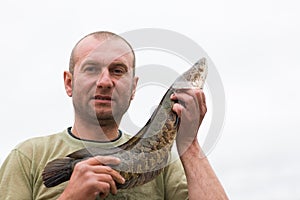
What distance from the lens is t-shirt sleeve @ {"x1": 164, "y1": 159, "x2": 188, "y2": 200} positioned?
557 cm

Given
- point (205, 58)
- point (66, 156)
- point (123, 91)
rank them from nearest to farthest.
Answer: point (66, 156), point (123, 91), point (205, 58)

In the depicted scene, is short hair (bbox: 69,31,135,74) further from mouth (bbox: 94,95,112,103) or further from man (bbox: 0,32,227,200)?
mouth (bbox: 94,95,112,103)

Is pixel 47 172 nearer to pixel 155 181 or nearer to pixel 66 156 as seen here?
pixel 66 156

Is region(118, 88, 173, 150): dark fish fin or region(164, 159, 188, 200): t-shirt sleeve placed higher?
region(118, 88, 173, 150): dark fish fin

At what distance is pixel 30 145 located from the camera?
550 centimetres

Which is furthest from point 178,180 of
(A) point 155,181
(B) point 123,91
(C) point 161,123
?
(B) point 123,91

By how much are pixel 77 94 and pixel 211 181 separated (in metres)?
1.70

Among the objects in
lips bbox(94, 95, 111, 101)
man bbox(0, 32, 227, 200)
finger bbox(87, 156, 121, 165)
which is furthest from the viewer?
lips bbox(94, 95, 111, 101)

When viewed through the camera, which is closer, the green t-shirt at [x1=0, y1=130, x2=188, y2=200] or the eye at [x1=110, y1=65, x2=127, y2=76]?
the green t-shirt at [x1=0, y1=130, x2=188, y2=200]

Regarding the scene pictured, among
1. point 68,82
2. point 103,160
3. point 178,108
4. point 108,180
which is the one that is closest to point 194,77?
point 178,108

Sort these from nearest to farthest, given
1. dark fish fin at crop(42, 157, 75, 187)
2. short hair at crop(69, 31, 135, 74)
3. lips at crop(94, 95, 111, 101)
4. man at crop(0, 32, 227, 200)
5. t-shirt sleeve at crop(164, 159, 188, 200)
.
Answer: dark fish fin at crop(42, 157, 75, 187), man at crop(0, 32, 227, 200), lips at crop(94, 95, 111, 101), t-shirt sleeve at crop(164, 159, 188, 200), short hair at crop(69, 31, 135, 74)

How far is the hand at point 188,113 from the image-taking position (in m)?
5.38

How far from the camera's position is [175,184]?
18.4 ft

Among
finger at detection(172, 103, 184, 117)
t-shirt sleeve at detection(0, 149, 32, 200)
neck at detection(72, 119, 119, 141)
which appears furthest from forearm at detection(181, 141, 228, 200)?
t-shirt sleeve at detection(0, 149, 32, 200)
